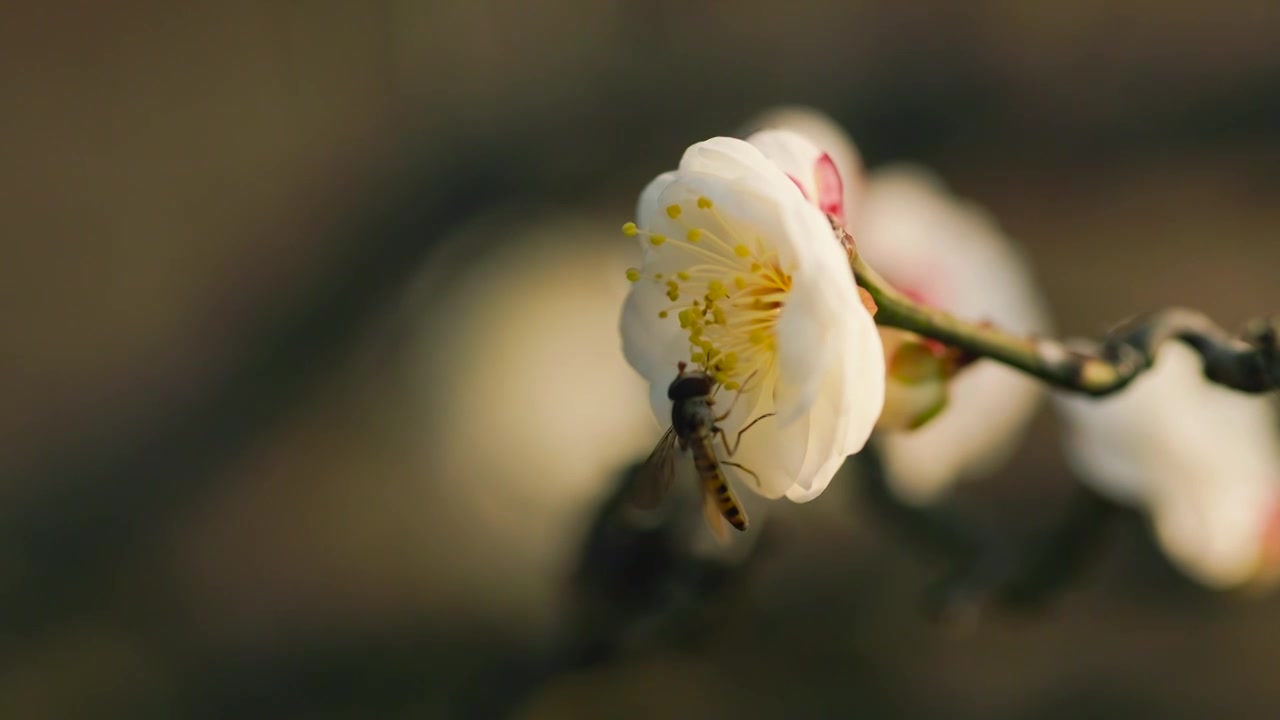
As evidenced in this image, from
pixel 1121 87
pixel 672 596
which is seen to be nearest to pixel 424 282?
pixel 1121 87

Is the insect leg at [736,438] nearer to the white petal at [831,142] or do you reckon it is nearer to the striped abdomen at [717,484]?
the striped abdomen at [717,484]

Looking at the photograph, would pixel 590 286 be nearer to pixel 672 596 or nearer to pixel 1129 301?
pixel 1129 301

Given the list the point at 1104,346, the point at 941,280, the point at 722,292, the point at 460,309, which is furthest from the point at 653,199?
the point at 460,309

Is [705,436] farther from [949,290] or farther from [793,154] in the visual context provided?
[949,290]

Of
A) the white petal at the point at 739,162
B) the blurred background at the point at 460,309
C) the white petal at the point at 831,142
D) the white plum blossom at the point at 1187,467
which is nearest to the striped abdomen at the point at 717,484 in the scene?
the white petal at the point at 739,162

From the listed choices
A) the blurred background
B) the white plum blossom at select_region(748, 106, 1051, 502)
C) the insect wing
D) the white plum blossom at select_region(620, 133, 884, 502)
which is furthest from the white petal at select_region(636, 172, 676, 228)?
the blurred background
